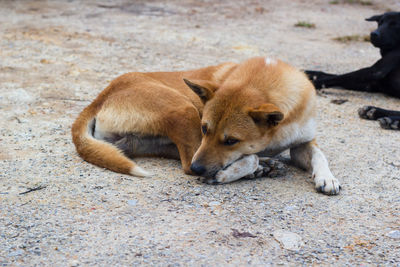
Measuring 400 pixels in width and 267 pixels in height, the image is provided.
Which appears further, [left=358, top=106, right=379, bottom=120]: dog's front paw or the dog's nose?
[left=358, top=106, right=379, bottom=120]: dog's front paw

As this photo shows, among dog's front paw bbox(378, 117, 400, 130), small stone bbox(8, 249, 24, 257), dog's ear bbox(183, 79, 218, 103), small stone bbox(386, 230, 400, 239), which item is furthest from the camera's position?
dog's front paw bbox(378, 117, 400, 130)

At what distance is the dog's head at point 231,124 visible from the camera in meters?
3.15

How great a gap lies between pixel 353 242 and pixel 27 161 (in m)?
2.47

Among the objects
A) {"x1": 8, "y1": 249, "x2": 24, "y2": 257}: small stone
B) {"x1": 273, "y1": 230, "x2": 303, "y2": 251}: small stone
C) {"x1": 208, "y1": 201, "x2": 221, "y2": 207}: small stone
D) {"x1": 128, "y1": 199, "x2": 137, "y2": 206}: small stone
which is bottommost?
{"x1": 208, "y1": 201, "x2": 221, "y2": 207}: small stone

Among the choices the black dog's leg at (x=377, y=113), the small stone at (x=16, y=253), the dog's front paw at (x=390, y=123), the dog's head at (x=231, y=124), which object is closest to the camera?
the small stone at (x=16, y=253)

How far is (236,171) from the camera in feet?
10.9

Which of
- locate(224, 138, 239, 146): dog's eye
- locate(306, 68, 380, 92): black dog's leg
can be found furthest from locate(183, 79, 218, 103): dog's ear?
locate(306, 68, 380, 92): black dog's leg

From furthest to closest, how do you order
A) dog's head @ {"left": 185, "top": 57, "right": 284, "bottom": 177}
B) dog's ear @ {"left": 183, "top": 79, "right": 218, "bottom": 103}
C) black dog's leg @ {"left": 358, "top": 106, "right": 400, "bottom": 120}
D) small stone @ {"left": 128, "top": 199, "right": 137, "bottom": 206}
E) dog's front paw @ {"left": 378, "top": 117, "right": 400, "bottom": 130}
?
1. black dog's leg @ {"left": 358, "top": 106, "right": 400, "bottom": 120}
2. dog's front paw @ {"left": 378, "top": 117, "right": 400, "bottom": 130}
3. dog's ear @ {"left": 183, "top": 79, "right": 218, "bottom": 103}
4. dog's head @ {"left": 185, "top": 57, "right": 284, "bottom": 177}
5. small stone @ {"left": 128, "top": 199, "right": 137, "bottom": 206}

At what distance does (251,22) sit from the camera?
9.34 m

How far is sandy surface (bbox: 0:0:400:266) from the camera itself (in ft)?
8.11

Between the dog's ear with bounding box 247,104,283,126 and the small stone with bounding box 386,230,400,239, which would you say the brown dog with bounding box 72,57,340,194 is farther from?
the small stone with bounding box 386,230,400,239

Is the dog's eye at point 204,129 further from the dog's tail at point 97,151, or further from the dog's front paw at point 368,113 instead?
the dog's front paw at point 368,113

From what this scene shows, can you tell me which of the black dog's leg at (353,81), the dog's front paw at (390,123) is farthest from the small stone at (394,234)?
the black dog's leg at (353,81)

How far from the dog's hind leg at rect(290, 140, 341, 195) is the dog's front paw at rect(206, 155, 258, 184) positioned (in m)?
0.50
